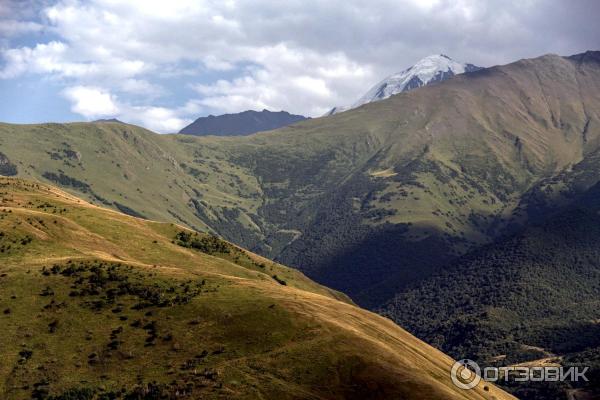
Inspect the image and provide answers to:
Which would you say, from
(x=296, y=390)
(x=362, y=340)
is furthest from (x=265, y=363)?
(x=362, y=340)

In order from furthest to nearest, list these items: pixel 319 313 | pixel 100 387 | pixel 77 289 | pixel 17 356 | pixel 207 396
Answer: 1. pixel 77 289
2. pixel 319 313
3. pixel 17 356
4. pixel 100 387
5. pixel 207 396

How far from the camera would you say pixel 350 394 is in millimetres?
151000

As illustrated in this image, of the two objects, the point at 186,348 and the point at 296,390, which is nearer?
the point at 296,390

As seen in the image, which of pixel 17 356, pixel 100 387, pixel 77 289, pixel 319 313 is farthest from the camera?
pixel 77 289

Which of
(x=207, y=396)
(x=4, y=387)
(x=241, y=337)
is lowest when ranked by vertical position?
(x=4, y=387)

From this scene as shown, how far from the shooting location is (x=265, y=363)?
160375 millimetres

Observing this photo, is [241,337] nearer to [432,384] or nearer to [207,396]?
[207,396]

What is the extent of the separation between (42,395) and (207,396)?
36.9 meters

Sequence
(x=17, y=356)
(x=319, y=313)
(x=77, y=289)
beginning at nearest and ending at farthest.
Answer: (x=17, y=356), (x=319, y=313), (x=77, y=289)

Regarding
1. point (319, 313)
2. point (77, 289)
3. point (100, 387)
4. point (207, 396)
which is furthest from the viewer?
point (77, 289)

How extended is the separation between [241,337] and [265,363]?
44.6 ft

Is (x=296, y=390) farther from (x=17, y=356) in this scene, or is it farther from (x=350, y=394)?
(x=17, y=356)

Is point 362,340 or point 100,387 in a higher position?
point 362,340

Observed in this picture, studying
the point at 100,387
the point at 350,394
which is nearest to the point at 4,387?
the point at 100,387
